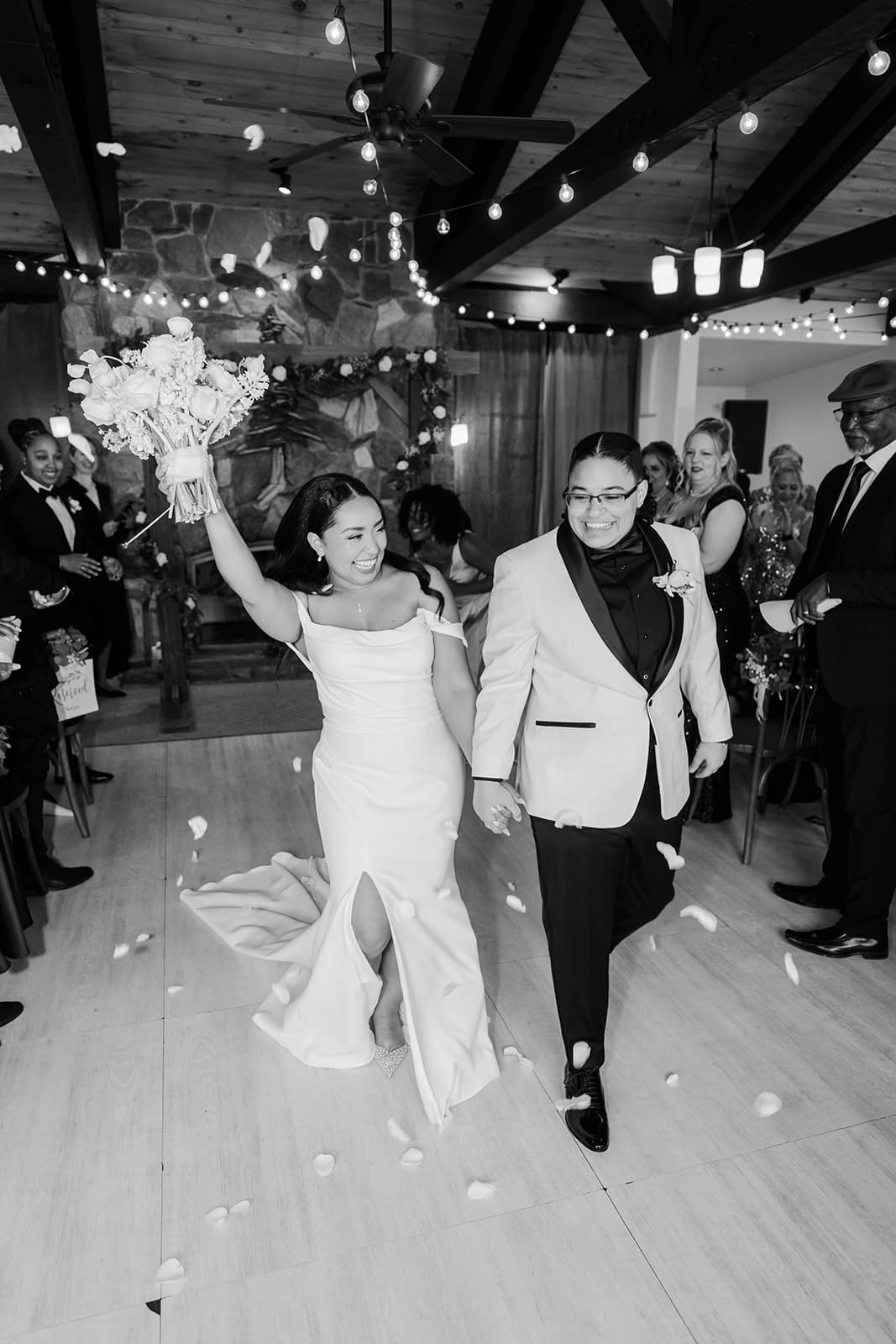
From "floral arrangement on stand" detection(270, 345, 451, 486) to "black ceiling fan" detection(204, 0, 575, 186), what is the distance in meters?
3.31

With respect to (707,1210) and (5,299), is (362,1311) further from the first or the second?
(5,299)

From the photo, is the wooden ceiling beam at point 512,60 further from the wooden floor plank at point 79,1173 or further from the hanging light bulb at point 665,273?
the wooden floor plank at point 79,1173

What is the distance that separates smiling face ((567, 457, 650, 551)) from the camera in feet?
6.44

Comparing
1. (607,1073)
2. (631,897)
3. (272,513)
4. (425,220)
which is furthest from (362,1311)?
(425,220)

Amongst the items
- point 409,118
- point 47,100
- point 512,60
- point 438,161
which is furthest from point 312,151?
point 512,60

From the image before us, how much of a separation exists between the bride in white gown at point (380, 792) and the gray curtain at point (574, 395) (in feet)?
21.9

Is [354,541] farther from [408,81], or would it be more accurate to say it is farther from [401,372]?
[401,372]

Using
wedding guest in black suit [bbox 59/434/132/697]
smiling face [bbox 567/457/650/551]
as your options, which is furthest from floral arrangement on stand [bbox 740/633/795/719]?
wedding guest in black suit [bbox 59/434/132/697]

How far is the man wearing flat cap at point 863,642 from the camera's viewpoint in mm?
2748

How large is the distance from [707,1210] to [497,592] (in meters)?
1.46

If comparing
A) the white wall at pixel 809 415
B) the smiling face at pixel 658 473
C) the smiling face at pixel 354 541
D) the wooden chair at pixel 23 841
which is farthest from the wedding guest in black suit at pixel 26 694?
the white wall at pixel 809 415

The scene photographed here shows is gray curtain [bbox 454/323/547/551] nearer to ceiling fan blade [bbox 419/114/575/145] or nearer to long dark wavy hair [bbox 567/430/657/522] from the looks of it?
ceiling fan blade [bbox 419/114/575/145]

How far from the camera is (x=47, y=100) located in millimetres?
3666

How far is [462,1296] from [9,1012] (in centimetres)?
162
